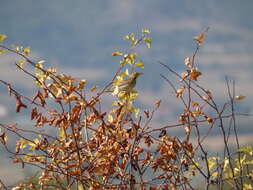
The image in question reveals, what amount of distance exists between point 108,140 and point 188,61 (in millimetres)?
1084

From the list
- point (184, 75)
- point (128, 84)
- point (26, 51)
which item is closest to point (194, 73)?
point (184, 75)

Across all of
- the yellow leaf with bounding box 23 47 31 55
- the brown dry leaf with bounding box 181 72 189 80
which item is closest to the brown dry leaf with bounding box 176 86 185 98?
the brown dry leaf with bounding box 181 72 189 80

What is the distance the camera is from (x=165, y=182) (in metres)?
4.38

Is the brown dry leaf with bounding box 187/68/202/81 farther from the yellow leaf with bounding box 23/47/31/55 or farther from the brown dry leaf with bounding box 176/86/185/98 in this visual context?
the yellow leaf with bounding box 23/47/31/55

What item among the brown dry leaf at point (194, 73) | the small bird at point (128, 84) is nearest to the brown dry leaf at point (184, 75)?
the brown dry leaf at point (194, 73)

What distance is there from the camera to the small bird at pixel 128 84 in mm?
3502

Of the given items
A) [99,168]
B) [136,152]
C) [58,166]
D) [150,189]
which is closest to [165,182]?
[150,189]

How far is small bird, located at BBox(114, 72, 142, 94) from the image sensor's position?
11.5 ft

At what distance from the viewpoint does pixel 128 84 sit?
357cm

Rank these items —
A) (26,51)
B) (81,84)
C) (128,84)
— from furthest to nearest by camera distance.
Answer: (26,51)
(81,84)
(128,84)

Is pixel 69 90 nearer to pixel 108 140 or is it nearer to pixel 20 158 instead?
pixel 108 140

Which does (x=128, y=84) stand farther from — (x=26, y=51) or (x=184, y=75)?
(x=26, y=51)

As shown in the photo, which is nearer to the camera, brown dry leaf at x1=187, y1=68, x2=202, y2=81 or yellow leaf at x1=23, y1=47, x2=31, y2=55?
brown dry leaf at x1=187, y1=68, x2=202, y2=81

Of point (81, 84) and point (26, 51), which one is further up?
point (26, 51)
